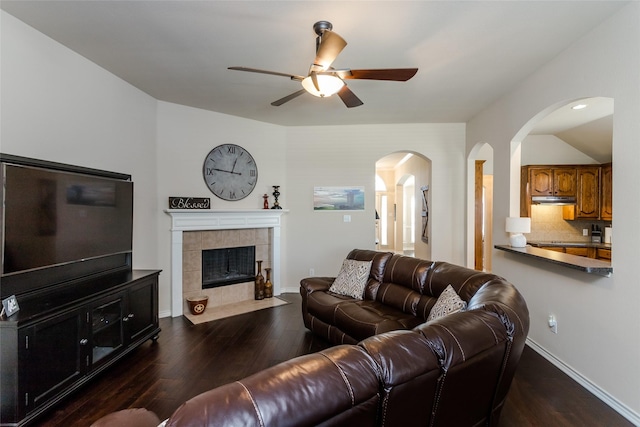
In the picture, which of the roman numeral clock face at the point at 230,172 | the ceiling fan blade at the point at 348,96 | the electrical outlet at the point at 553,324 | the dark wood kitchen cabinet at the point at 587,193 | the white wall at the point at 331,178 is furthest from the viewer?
the white wall at the point at 331,178

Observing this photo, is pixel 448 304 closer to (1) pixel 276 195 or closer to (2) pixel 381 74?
(2) pixel 381 74

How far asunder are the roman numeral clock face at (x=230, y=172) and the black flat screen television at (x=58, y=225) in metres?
1.40

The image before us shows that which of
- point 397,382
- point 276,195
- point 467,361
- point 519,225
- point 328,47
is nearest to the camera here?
point 397,382

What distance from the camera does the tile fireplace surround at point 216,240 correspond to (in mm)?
4168

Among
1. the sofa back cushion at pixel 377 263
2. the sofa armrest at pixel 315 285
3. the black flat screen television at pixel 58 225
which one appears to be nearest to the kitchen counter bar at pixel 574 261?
the sofa back cushion at pixel 377 263

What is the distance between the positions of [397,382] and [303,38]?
2556 millimetres

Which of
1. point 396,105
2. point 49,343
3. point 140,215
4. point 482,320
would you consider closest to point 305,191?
point 396,105

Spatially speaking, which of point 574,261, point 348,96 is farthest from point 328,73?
point 574,261

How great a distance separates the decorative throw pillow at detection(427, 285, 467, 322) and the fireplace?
3230 mm

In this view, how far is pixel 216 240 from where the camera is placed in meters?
4.60

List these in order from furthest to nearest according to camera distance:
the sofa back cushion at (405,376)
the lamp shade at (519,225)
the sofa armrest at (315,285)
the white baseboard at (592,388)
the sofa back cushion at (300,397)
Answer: the sofa armrest at (315,285) → the lamp shade at (519,225) → the white baseboard at (592,388) → the sofa back cushion at (405,376) → the sofa back cushion at (300,397)

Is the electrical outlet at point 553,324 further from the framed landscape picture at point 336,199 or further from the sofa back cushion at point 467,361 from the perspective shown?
the framed landscape picture at point 336,199

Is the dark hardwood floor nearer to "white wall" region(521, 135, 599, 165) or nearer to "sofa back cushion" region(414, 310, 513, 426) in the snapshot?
"sofa back cushion" region(414, 310, 513, 426)

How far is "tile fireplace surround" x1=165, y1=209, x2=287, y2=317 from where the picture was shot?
4168mm
